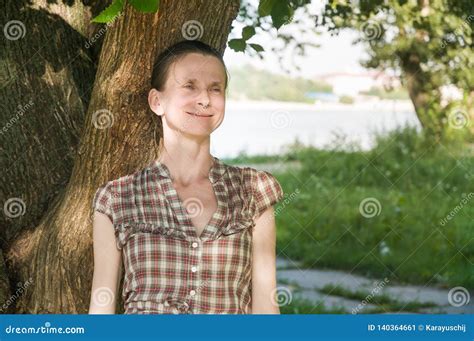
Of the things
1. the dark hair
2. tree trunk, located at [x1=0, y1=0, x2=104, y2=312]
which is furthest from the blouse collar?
tree trunk, located at [x1=0, y1=0, x2=104, y2=312]

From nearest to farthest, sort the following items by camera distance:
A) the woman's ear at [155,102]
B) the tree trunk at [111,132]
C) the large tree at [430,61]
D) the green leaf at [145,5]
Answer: the green leaf at [145,5] → the woman's ear at [155,102] → the tree trunk at [111,132] → the large tree at [430,61]

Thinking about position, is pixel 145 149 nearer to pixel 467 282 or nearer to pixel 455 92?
pixel 467 282

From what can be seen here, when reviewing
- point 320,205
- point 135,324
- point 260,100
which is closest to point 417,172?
point 320,205

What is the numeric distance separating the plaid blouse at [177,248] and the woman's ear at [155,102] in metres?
0.19

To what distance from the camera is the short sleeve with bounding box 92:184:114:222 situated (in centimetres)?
255

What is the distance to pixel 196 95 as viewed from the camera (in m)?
2.56

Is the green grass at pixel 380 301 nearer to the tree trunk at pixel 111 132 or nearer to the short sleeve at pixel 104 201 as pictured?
the tree trunk at pixel 111 132

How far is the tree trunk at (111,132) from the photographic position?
283 centimetres

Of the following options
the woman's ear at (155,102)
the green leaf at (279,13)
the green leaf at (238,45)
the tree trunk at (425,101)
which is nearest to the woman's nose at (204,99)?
the woman's ear at (155,102)

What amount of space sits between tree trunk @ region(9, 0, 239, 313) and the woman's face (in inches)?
10.2

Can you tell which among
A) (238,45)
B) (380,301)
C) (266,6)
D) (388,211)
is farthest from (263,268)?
(388,211)

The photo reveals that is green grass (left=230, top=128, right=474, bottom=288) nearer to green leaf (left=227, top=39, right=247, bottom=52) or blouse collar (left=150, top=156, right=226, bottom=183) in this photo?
green leaf (left=227, top=39, right=247, bottom=52)

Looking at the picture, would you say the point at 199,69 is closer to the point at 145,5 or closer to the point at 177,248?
the point at 145,5

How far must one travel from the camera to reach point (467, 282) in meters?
5.79
